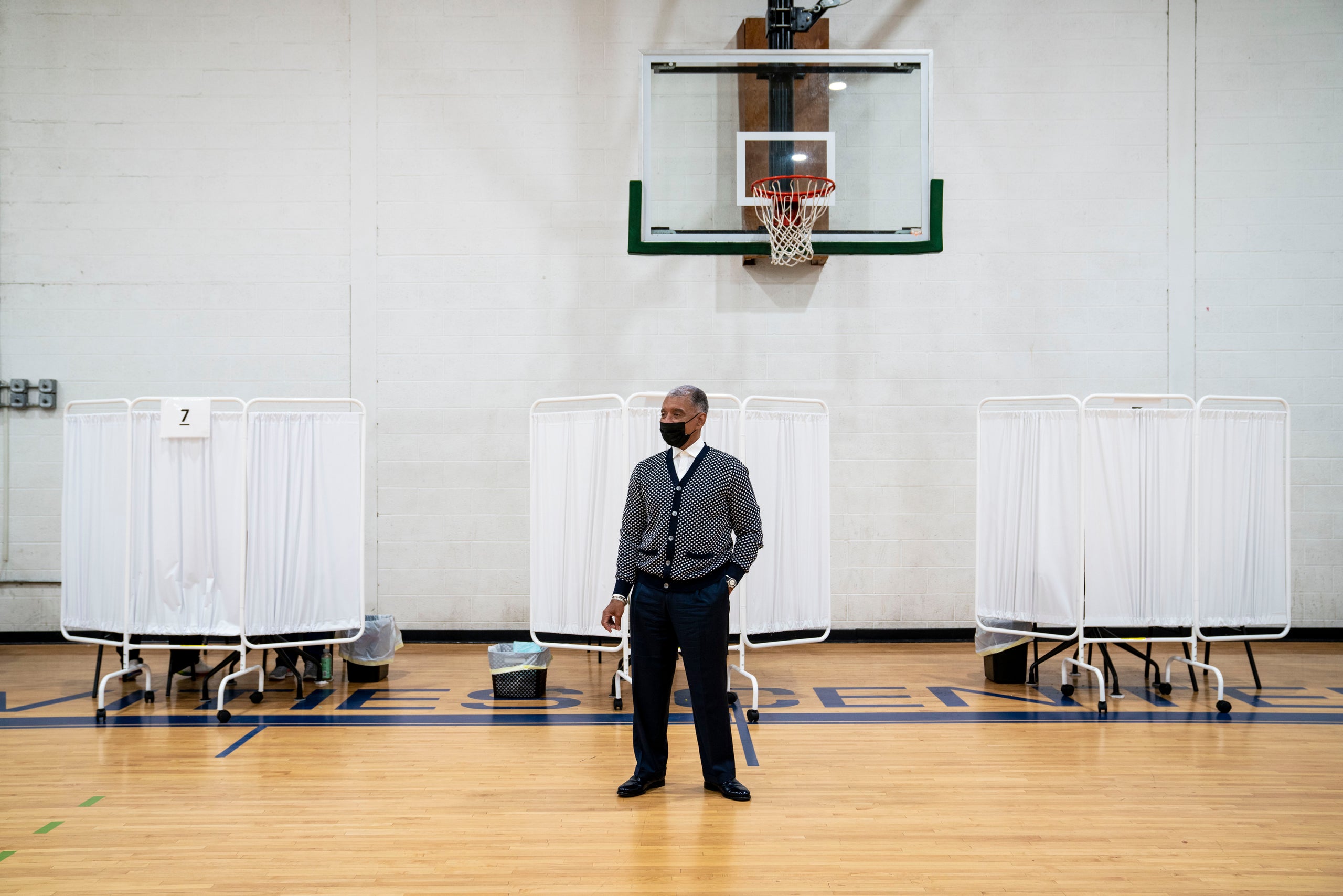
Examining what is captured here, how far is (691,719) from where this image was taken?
16.1 feet

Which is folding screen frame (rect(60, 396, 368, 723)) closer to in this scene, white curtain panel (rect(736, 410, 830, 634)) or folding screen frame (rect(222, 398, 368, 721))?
folding screen frame (rect(222, 398, 368, 721))

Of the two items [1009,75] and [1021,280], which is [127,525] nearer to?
[1021,280]

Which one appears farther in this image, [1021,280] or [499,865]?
[1021,280]

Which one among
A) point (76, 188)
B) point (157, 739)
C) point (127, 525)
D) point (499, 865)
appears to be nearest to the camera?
point (499, 865)

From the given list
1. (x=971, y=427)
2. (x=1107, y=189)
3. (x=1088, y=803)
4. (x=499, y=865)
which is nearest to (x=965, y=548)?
(x=971, y=427)

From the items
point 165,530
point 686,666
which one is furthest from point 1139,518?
point 165,530

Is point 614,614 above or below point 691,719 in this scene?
above

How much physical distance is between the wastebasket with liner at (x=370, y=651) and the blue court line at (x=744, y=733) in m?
2.40

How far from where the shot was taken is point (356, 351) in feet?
24.2

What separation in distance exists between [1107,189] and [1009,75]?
129 cm

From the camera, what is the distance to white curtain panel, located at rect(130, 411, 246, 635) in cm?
514

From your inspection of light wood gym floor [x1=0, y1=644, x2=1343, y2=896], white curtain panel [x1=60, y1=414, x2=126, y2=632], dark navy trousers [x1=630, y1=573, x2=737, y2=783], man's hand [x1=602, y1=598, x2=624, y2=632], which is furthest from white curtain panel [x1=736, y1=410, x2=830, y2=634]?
white curtain panel [x1=60, y1=414, x2=126, y2=632]

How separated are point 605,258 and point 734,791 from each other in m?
4.93

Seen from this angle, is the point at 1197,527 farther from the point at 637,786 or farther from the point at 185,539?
the point at 185,539
